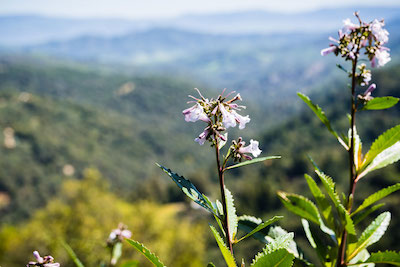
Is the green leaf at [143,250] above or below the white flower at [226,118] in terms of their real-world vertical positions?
below

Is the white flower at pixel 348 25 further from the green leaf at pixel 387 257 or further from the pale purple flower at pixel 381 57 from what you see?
the green leaf at pixel 387 257

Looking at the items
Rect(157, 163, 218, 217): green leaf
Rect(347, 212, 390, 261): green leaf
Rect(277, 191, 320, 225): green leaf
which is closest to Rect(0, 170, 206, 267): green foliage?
Rect(277, 191, 320, 225): green leaf

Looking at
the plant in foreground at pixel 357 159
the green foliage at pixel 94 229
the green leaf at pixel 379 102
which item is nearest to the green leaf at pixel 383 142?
the plant in foreground at pixel 357 159

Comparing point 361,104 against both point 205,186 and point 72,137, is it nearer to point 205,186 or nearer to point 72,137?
point 205,186

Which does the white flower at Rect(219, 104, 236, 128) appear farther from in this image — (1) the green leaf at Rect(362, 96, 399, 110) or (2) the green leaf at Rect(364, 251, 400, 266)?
(2) the green leaf at Rect(364, 251, 400, 266)

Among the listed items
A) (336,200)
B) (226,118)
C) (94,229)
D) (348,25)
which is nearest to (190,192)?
(226,118)

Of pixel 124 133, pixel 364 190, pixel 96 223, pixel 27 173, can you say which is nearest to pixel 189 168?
pixel 124 133

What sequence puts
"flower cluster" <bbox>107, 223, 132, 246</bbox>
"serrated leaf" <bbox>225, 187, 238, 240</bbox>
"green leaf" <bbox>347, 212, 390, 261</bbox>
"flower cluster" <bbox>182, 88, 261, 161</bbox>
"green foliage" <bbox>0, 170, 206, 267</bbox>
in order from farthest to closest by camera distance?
"green foliage" <bbox>0, 170, 206, 267</bbox> < "flower cluster" <bbox>107, 223, 132, 246</bbox> < "green leaf" <bbox>347, 212, 390, 261</bbox> < "serrated leaf" <bbox>225, 187, 238, 240</bbox> < "flower cluster" <bbox>182, 88, 261, 161</bbox>
